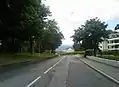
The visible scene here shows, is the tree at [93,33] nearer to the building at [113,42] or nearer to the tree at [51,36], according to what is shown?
the tree at [51,36]

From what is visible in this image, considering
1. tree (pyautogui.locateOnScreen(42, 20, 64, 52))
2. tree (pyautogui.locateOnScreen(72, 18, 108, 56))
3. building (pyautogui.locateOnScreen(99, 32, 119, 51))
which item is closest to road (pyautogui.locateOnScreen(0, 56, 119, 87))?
tree (pyautogui.locateOnScreen(42, 20, 64, 52))

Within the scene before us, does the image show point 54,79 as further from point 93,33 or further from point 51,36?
point 51,36

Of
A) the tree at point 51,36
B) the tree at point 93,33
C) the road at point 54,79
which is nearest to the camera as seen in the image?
the road at point 54,79

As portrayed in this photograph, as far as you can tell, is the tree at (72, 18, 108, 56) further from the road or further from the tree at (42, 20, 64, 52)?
the road

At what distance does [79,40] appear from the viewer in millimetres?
95750

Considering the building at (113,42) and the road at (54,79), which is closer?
the road at (54,79)

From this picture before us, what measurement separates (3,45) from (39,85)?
39051mm

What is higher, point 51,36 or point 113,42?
point 113,42

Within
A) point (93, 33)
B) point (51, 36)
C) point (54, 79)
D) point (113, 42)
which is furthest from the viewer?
point (113, 42)

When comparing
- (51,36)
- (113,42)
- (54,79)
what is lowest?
(54,79)

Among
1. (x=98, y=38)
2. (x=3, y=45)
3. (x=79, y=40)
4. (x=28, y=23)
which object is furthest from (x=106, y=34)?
Answer: (x=28, y=23)

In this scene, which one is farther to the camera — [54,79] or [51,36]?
[51,36]

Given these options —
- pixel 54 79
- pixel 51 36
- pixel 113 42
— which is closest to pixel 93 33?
pixel 51 36

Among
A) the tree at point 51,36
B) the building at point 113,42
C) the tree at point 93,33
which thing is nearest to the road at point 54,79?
the tree at point 51,36
